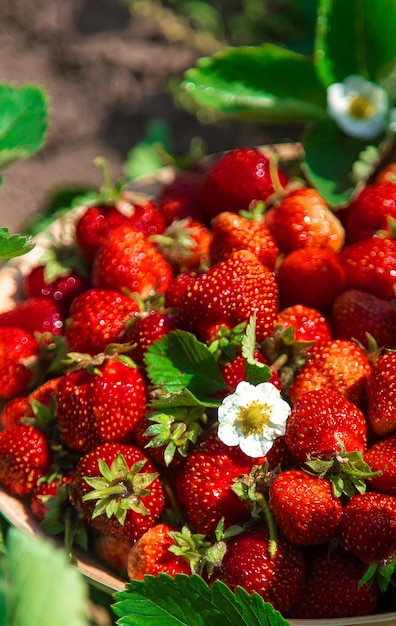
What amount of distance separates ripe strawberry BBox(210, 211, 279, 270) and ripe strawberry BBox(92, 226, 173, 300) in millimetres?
96

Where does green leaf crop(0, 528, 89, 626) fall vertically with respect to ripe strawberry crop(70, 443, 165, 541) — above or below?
above

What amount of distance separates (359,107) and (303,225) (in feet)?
1.12

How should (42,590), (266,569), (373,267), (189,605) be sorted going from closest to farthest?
(42,590)
(189,605)
(266,569)
(373,267)

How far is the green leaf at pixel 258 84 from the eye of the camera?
57.1 inches

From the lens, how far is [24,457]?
1.12 meters

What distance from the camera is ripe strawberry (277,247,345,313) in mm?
1156

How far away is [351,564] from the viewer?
96cm

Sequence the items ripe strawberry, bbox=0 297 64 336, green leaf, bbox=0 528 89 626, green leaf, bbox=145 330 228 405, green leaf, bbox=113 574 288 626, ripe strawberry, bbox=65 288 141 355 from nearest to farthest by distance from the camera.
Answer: green leaf, bbox=0 528 89 626 < green leaf, bbox=113 574 288 626 < green leaf, bbox=145 330 228 405 < ripe strawberry, bbox=65 288 141 355 < ripe strawberry, bbox=0 297 64 336

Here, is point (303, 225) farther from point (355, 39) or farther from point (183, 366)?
point (355, 39)

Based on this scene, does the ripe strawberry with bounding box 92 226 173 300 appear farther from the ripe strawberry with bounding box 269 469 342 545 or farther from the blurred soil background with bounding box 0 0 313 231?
the blurred soil background with bounding box 0 0 313 231

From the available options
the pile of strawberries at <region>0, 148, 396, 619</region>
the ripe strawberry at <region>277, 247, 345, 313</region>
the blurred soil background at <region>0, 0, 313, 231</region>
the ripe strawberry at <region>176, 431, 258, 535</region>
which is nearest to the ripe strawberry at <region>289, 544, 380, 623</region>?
the pile of strawberries at <region>0, 148, 396, 619</region>

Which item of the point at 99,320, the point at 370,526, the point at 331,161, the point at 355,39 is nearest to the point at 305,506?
the point at 370,526

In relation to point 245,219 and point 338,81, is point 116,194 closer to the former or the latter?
point 245,219

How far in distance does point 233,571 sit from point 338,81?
941 mm
